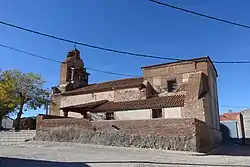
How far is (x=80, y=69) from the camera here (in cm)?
3875

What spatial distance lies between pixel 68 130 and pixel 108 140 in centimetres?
417

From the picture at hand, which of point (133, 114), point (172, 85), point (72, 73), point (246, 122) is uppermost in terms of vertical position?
point (72, 73)

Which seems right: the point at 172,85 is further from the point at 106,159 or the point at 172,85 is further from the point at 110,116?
the point at 106,159

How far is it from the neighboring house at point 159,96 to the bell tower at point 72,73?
0.84 meters

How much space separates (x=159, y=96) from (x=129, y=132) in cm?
938

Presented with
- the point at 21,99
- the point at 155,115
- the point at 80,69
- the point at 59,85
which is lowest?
the point at 155,115

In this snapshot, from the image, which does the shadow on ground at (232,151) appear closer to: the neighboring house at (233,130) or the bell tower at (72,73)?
the neighboring house at (233,130)

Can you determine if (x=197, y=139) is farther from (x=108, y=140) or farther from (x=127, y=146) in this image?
(x=108, y=140)

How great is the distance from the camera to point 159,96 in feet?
91.4

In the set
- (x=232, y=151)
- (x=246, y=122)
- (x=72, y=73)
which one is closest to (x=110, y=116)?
(x=232, y=151)

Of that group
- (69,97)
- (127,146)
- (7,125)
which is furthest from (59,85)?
(7,125)

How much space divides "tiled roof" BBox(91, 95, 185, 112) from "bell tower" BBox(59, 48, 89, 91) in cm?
1027

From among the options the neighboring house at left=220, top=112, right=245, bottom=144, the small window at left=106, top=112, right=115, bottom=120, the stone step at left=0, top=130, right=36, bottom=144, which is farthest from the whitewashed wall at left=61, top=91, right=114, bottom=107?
the neighboring house at left=220, top=112, right=245, bottom=144

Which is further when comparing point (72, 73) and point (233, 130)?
point (72, 73)
